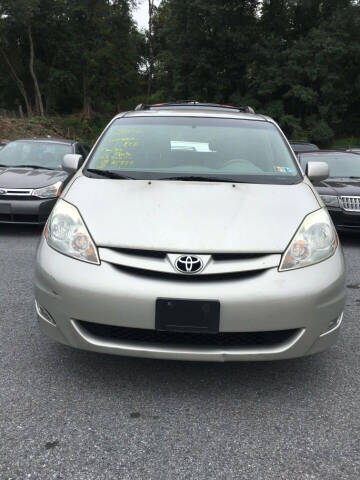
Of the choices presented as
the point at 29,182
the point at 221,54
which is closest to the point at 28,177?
the point at 29,182

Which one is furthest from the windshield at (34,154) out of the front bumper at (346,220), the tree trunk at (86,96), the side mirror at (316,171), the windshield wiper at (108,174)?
the tree trunk at (86,96)

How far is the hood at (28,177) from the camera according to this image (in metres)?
6.76

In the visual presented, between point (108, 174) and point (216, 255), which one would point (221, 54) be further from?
point (216, 255)

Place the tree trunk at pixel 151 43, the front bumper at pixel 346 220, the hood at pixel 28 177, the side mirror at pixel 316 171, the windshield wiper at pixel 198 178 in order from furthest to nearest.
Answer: the tree trunk at pixel 151 43 < the hood at pixel 28 177 < the front bumper at pixel 346 220 < the side mirror at pixel 316 171 < the windshield wiper at pixel 198 178

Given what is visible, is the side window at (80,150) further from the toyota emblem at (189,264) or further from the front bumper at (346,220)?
the toyota emblem at (189,264)

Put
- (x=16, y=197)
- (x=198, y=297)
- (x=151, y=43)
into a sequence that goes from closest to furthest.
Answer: (x=198, y=297) → (x=16, y=197) → (x=151, y=43)

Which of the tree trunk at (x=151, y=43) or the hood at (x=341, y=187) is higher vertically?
the tree trunk at (x=151, y=43)

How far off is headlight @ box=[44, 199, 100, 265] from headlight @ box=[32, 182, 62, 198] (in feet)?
13.1

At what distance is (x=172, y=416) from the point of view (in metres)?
2.36

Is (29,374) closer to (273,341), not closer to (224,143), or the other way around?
(273,341)

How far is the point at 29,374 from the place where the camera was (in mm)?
2732

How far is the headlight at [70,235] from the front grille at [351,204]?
458 centimetres

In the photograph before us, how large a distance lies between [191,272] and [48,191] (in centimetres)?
486

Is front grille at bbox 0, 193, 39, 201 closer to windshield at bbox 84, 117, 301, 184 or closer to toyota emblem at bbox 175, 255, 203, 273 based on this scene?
windshield at bbox 84, 117, 301, 184
